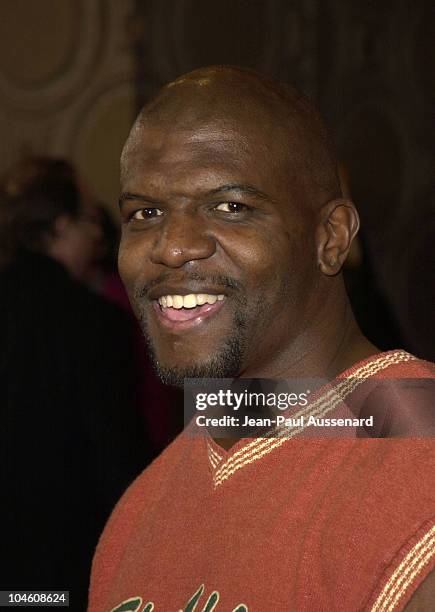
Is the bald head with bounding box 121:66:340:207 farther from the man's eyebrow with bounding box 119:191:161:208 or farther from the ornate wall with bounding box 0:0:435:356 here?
the ornate wall with bounding box 0:0:435:356

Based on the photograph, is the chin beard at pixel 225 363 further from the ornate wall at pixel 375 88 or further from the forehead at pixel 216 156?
the ornate wall at pixel 375 88

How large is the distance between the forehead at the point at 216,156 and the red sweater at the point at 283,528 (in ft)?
0.70

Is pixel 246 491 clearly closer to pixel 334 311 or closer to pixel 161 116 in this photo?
pixel 334 311

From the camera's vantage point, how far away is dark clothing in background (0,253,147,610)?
2.05 metres

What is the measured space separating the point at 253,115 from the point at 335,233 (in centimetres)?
15

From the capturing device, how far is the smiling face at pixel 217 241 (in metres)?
1.01

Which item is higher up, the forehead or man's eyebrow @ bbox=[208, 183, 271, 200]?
the forehead

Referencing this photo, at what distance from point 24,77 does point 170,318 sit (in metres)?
2.46

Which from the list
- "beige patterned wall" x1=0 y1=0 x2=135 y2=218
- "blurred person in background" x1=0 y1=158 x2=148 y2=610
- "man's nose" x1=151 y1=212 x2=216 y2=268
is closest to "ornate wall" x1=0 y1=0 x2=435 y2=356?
"beige patterned wall" x1=0 y1=0 x2=135 y2=218

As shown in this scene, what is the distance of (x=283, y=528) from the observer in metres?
0.96

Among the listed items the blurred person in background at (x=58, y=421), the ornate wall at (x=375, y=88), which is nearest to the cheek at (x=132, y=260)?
the blurred person in background at (x=58, y=421)

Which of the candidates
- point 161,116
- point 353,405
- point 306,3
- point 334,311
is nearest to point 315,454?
point 353,405

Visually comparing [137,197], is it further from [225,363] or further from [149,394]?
[149,394]

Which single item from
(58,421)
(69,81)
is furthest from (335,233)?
(69,81)
